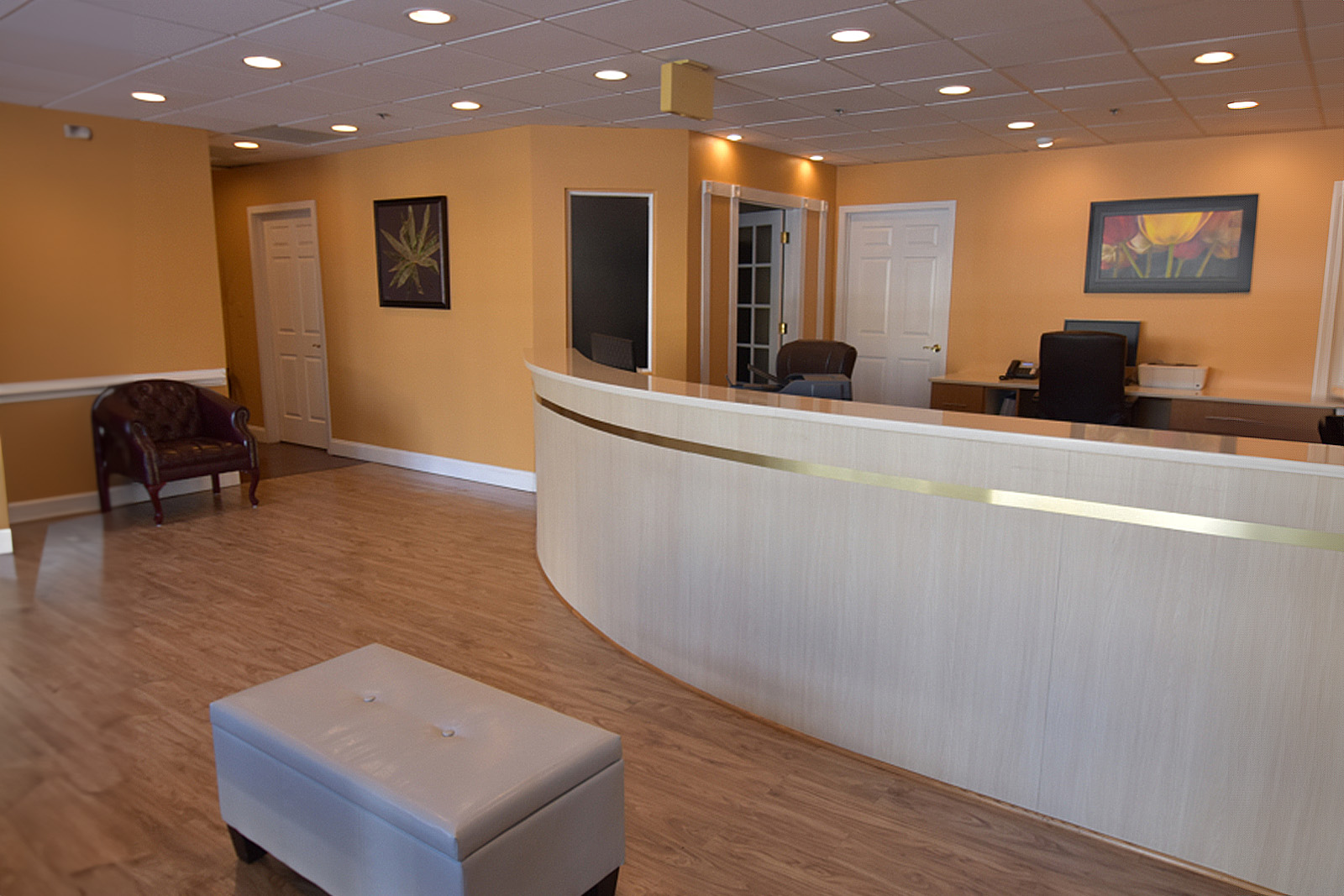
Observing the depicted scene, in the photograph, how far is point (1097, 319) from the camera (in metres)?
6.06

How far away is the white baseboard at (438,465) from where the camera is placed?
610cm

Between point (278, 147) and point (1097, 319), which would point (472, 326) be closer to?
point (278, 147)

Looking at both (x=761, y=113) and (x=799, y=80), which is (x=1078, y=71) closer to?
(x=799, y=80)

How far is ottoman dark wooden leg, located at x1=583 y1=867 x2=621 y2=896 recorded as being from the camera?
1.91 m

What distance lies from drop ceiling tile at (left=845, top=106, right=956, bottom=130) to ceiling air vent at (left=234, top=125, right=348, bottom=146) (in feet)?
11.4

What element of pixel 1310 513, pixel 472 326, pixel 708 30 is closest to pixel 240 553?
pixel 472 326

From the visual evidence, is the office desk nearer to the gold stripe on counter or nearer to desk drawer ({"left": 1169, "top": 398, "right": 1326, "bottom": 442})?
desk drawer ({"left": 1169, "top": 398, "right": 1326, "bottom": 442})

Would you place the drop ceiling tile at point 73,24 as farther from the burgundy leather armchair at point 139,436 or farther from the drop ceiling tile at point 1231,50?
the drop ceiling tile at point 1231,50

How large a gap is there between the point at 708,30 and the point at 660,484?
189 centimetres

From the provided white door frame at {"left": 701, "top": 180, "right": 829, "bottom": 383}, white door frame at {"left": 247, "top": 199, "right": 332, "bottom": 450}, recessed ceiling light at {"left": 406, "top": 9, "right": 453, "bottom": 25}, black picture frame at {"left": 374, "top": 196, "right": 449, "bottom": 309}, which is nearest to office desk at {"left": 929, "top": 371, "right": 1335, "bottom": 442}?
white door frame at {"left": 701, "top": 180, "right": 829, "bottom": 383}

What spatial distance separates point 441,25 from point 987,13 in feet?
6.94

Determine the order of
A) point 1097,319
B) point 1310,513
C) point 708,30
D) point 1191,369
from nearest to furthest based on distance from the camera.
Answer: point 1310,513 < point 708,30 < point 1191,369 < point 1097,319

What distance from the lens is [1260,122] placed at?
5082mm

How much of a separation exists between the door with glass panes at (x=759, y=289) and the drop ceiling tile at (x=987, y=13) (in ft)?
10.9
